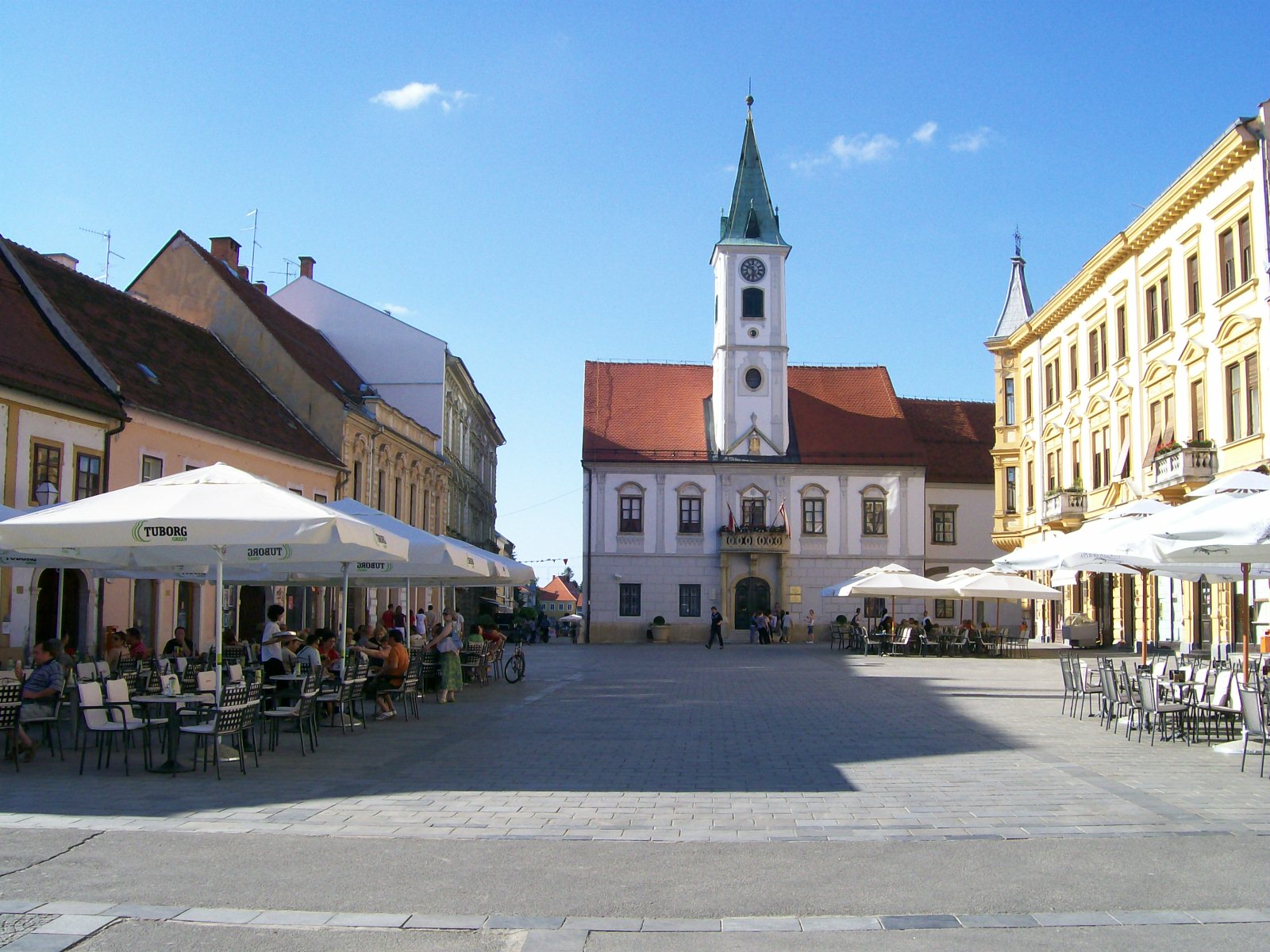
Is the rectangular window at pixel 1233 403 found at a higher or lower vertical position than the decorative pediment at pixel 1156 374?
lower

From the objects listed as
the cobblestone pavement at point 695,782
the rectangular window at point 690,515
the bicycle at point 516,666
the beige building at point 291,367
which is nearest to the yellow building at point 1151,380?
the rectangular window at point 690,515

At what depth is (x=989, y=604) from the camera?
186 ft

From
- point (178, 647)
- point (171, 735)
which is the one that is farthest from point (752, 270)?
point (171, 735)

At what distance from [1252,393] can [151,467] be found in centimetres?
2531

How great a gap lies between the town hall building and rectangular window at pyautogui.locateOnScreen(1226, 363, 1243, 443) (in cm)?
2515

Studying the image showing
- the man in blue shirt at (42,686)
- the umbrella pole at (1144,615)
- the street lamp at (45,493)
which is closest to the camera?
the man in blue shirt at (42,686)

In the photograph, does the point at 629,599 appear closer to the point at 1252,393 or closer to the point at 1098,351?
the point at 1098,351

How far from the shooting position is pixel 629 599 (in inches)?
2148

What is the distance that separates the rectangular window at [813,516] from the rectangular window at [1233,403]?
86.0ft

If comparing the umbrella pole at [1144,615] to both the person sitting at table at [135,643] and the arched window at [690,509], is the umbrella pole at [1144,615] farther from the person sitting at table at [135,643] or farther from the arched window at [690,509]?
the arched window at [690,509]

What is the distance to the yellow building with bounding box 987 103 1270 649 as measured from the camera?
29125 mm

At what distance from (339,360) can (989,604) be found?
32094 mm

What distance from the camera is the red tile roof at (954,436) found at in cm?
5841

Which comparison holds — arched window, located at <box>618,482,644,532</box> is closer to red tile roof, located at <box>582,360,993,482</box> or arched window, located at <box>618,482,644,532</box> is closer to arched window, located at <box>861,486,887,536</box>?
red tile roof, located at <box>582,360,993,482</box>
